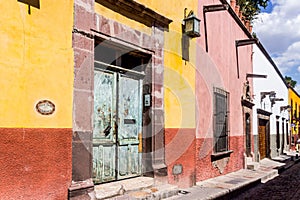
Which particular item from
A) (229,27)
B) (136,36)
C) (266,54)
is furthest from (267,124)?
(136,36)

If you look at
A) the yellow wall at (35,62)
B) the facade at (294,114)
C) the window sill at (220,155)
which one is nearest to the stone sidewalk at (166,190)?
the window sill at (220,155)

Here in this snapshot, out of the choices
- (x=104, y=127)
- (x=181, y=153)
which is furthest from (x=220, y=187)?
(x=104, y=127)

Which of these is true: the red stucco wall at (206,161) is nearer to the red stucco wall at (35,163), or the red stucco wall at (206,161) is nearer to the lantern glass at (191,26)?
the lantern glass at (191,26)

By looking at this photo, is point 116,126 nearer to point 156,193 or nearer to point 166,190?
point 156,193

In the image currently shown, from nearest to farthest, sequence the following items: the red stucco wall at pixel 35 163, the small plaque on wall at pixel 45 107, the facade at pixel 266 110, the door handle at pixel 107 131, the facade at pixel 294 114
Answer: the red stucco wall at pixel 35 163 → the small plaque on wall at pixel 45 107 → the door handle at pixel 107 131 → the facade at pixel 266 110 → the facade at pixel 294 114

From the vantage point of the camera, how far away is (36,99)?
4.14 meters

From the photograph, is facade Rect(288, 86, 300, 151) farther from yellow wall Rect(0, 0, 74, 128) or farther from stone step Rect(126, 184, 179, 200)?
yellow wall Rect(0, 0, 74, 128)

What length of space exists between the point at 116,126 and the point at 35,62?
6.74 ft

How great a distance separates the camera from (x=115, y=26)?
5438 millimetres

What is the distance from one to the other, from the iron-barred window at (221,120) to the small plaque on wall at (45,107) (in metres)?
5.90

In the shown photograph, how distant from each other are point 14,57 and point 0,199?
1.54 meters

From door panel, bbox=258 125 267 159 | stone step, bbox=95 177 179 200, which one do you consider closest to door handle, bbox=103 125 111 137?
stone step, bbox=95 177 179 200

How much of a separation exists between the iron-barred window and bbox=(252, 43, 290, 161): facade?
14.3 ft

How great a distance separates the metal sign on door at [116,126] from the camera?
5457mm
